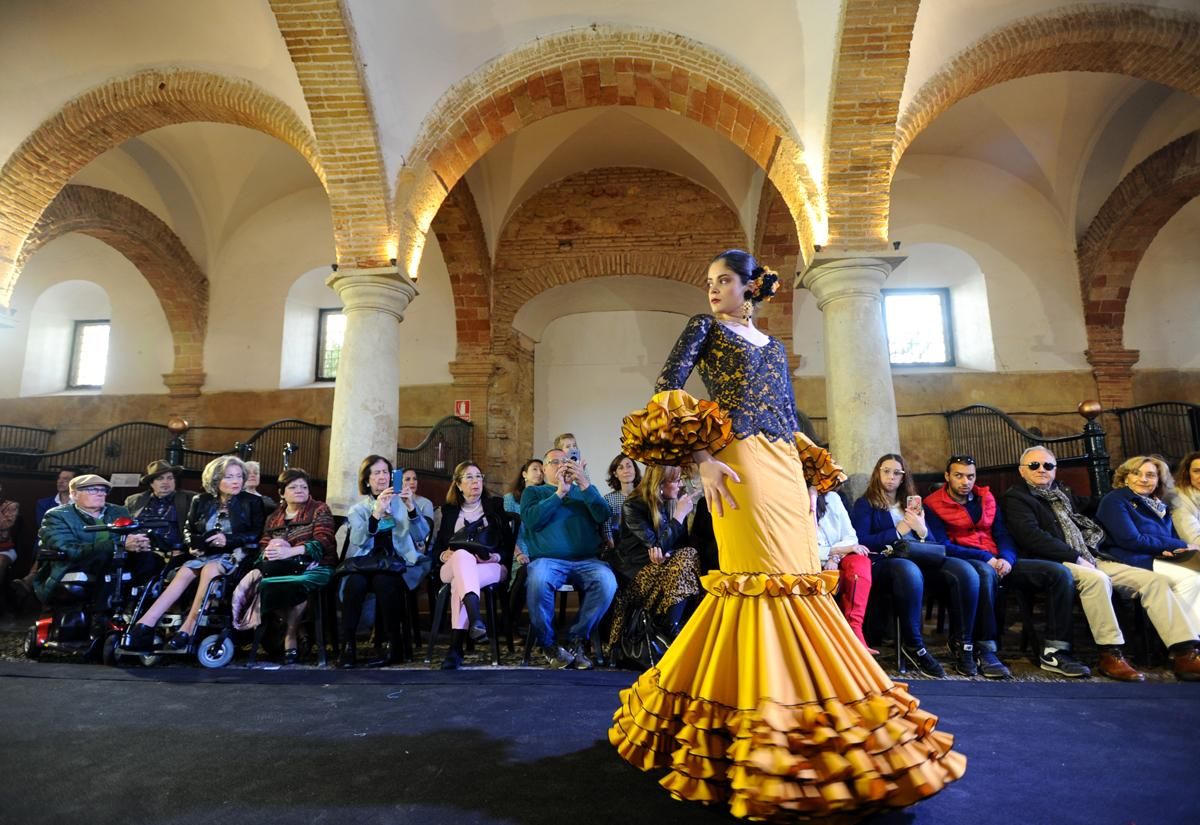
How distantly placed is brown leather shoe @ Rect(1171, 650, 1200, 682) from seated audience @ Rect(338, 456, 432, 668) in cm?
441

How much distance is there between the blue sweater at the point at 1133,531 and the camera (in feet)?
13.3

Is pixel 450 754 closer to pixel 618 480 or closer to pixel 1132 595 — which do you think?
pixel 618 480

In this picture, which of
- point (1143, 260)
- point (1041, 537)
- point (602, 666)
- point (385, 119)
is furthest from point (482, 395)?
point (1143, 260)

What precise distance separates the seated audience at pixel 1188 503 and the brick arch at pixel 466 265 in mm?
8050

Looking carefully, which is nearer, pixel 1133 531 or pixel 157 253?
pixel 1133 531

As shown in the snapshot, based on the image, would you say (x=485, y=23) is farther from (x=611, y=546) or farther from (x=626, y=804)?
(x=626, y=804)

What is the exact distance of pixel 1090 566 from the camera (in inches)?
157

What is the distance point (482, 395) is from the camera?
9.98 m

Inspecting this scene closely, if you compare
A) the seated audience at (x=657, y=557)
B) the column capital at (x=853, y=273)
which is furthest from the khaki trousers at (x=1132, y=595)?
the column capital at (x=853, y=273)

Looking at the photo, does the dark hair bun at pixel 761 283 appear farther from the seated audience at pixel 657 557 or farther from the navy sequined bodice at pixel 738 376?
the seated audience at pixel 657 557

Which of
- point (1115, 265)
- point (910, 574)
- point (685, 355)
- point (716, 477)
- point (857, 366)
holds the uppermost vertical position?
point (1115, 265)

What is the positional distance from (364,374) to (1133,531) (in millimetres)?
5974

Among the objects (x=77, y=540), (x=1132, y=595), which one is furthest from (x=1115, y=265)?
(x=77, y=540)

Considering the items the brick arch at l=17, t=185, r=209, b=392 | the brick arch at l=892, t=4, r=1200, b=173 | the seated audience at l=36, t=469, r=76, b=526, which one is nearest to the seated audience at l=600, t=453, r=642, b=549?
the brick arch at l=892, t=4, r=1200, b=173
